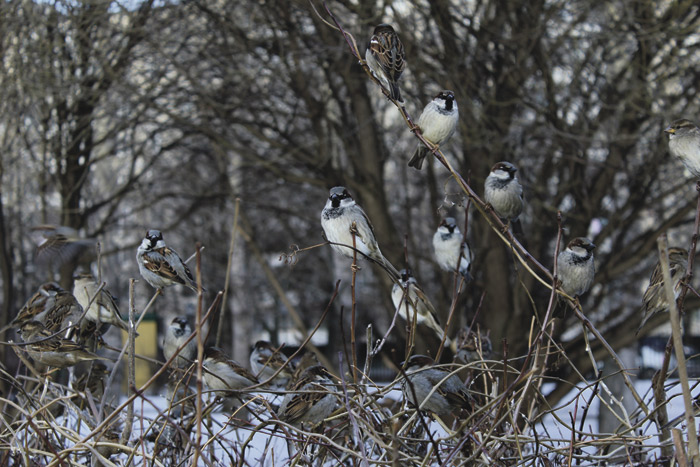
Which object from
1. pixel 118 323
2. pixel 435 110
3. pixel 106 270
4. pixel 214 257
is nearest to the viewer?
pixel 118 323

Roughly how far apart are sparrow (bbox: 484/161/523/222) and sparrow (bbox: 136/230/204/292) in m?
1.84

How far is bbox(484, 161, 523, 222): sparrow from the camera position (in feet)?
13.4

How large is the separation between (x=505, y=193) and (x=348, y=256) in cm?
174

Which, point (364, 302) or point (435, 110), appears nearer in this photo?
point (435, 110)

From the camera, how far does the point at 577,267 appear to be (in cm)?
334

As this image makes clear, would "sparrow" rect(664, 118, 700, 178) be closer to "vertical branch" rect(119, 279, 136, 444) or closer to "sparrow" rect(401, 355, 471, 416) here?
"sparrow" rect(401, 355, 471, 416)

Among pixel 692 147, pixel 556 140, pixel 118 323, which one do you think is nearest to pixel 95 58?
pixel 556 140

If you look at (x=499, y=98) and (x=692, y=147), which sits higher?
(x=499, y=98)

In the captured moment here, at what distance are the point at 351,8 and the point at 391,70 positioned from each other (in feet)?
11.3

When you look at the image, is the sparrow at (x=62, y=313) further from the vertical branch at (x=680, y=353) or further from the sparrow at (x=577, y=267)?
the sparrow at (x=577, y=267)

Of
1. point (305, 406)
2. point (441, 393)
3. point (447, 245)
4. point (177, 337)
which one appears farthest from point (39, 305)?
point (447, 245)

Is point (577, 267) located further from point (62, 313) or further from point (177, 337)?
point (62, 313)

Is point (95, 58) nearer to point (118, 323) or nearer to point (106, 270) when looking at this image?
point (118, 323)

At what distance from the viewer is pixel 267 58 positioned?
8.30m
